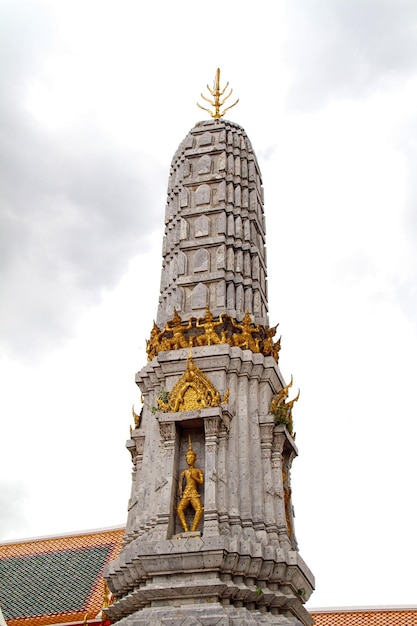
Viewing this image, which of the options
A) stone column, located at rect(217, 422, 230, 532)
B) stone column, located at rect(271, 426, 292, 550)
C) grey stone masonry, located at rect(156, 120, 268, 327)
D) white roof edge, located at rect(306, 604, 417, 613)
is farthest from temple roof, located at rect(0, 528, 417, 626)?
grey stone masonry, located at rect(156, 120, 268, 327)

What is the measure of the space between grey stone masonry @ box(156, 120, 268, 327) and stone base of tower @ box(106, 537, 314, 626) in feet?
19.7

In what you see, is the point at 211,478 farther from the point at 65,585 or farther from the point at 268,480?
the point at 65,585

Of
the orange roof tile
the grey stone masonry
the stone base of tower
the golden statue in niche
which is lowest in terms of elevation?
the stone base of tower

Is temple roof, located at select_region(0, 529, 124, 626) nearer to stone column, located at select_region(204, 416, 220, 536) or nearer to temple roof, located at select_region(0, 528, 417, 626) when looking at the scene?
temple roof, located at select_region(0, 528, 417, 626)

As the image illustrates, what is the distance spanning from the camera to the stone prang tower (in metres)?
12.9

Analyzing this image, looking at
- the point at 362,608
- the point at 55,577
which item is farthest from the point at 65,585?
the point at 362,608

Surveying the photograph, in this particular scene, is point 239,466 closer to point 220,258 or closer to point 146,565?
point 146,565

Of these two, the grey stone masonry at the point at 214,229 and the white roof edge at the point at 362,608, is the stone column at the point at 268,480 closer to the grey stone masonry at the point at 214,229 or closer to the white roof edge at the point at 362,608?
the grey stone masonry at the point at 214,229

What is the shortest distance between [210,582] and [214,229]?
379 inches

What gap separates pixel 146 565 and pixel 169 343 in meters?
5.27

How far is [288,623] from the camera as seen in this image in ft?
44.3

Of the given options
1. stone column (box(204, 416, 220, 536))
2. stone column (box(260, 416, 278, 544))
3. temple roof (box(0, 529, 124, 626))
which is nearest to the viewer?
stone column (box(204, 416, 220, 536))

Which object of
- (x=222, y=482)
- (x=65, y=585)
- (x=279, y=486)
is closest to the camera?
(x=222, y=482)

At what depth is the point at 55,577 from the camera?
23641mm
